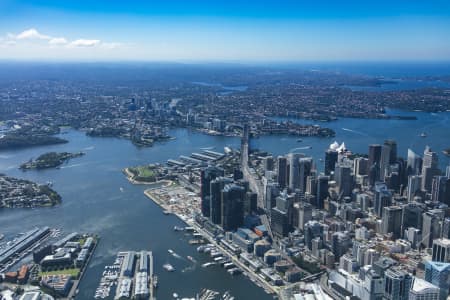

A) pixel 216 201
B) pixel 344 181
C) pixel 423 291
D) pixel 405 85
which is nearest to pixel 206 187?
pixel 216 201

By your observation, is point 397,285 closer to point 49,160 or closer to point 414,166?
point 414,166

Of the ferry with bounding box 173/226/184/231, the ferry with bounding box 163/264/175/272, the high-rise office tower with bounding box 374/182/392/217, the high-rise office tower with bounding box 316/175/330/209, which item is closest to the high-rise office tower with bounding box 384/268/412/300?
the ferry with bounding box 163/264/175/272

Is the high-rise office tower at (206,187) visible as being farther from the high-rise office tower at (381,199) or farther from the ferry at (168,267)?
the high-rise office tower at (381,199)

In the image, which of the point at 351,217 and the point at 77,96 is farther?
the point at 77,96

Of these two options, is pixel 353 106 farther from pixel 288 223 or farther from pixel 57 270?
pixel 57 270

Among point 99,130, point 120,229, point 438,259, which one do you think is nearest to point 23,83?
point 99,130

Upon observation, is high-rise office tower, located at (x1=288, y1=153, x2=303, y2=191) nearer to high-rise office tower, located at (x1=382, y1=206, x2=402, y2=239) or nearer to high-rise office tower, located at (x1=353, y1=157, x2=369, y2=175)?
high-rise office tower, located at (x1=353, y1=157, x2=369, y2=175)
